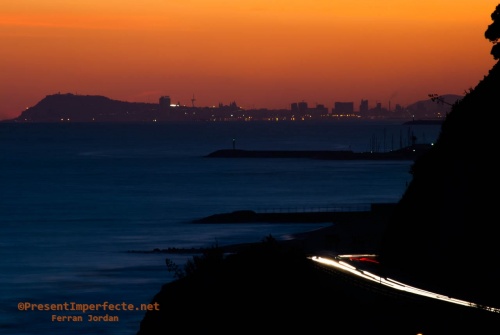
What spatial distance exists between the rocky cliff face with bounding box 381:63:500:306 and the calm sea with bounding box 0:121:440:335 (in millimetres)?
13279

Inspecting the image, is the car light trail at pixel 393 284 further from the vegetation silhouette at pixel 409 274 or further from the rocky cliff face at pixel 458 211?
the rocky cliff face at pixel 458 211

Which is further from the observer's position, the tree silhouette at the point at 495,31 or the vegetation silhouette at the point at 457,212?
the tree silhouette at the point at 495,31

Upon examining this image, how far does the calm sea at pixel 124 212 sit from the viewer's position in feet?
180

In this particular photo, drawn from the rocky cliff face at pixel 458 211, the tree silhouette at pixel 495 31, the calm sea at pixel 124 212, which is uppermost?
the tree silhouette at pixel 495 31

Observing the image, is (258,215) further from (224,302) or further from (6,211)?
(224,302)

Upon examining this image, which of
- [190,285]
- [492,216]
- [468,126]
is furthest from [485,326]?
[468,126]

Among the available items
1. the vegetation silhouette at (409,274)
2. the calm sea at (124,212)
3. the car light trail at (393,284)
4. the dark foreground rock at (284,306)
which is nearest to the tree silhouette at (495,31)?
the vegetation silhouette at (409,274)

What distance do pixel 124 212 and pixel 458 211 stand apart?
2680 inches

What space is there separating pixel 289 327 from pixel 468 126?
11.8 meters

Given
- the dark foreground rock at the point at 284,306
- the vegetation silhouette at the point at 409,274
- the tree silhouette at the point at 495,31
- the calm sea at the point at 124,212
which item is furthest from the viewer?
the calm sea at the point at 124,212

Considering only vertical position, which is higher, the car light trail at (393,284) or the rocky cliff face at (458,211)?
the rocky cliff face at (458,211)

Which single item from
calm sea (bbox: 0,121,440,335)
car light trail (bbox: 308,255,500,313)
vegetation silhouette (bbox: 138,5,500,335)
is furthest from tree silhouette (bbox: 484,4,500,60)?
calm sea (bbox: 0,121,440,335)

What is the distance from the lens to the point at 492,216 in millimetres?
33719

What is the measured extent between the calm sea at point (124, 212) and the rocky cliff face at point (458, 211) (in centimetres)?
1328
